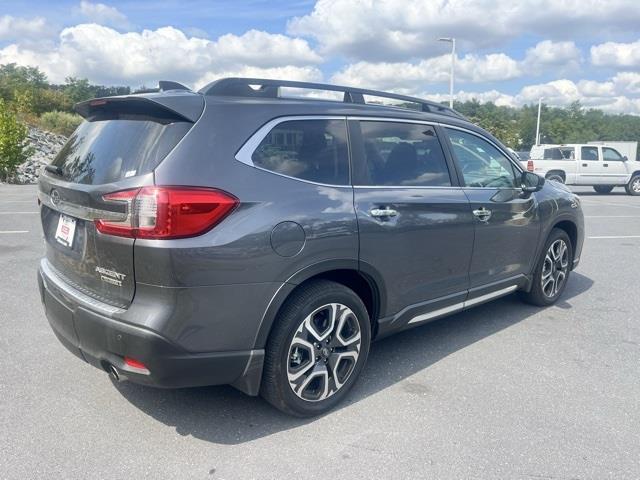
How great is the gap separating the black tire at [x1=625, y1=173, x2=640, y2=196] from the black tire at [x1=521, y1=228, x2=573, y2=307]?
58.3 feet

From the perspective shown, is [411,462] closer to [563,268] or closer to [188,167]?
[188,167]

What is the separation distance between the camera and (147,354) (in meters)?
2.51

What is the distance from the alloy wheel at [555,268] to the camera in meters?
5.01

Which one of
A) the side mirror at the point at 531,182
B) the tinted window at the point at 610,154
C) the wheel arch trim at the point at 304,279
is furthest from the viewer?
the tinted window at the point at 610,154

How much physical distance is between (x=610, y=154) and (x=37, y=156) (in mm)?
23939

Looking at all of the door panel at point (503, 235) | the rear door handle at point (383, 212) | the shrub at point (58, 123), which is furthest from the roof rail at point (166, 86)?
the shrub at point (58, 123)

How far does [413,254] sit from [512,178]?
1.62 m

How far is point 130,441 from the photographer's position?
9.16 ft

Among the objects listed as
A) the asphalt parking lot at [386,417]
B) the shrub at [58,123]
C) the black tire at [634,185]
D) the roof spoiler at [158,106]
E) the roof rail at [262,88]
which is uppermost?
the shrub at [58,123]

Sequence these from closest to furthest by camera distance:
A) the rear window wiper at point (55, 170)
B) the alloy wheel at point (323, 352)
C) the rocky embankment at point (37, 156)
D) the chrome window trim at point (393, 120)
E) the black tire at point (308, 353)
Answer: the black tire at point (308, 353), the alloy wheel at point (323, 352), the rear window wiper at point (55, 170), the chrome window trim at point (393, 120), the rocky embankment at point (37, 156)

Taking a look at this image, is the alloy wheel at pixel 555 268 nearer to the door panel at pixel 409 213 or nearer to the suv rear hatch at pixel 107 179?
the door panel at pixel 409 213

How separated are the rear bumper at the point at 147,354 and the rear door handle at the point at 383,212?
1076 millimetres

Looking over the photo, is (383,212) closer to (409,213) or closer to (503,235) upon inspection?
(409,213)

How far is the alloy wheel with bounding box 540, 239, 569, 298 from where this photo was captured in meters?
5.01
